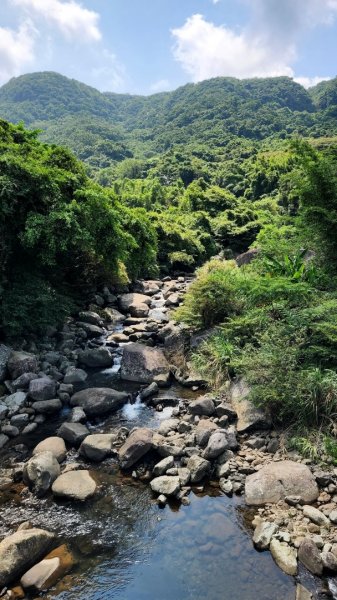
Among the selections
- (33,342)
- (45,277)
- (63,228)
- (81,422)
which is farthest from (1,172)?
(81,422)

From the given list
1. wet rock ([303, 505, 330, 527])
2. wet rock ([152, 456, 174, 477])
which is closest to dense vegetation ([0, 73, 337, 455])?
wet rock ([303, 505, 330, 527])

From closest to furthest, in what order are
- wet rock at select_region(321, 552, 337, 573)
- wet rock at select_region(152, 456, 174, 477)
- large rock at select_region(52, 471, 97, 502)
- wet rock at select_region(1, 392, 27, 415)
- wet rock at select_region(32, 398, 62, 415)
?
1. wet rock at select_region(321, 552, 337, 573)
2. large rock at select_region(52, 471, 97, 502)
3. wet rock at select_region(152, 456, 174, 477)
4. wet rock at select_region(1, 392, 27, 415)
5. wet rock at select_region(32, 398, 62, 415)

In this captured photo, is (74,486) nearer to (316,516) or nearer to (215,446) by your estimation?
(215,446)

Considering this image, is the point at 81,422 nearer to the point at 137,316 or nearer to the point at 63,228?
the point at 63,228

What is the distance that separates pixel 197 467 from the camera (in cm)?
791

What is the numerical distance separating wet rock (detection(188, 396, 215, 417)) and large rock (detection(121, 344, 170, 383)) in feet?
7.24

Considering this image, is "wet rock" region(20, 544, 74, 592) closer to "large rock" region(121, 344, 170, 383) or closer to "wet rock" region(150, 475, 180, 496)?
"wet rock" region(150, 475, 180, 496)

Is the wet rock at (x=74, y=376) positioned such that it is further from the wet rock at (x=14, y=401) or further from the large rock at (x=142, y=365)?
the wet rock at (x=14, y=401)

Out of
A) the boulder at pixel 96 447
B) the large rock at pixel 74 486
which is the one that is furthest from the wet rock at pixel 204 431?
the large rock at pixel 74 486

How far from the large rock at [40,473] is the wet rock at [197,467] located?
8.41 ft

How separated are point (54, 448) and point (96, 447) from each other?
88 cm

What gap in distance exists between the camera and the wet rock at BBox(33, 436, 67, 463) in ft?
28.2

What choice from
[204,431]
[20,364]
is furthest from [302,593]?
[20,364]

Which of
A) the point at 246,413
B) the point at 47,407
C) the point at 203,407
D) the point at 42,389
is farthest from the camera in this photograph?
the point at 42,389
